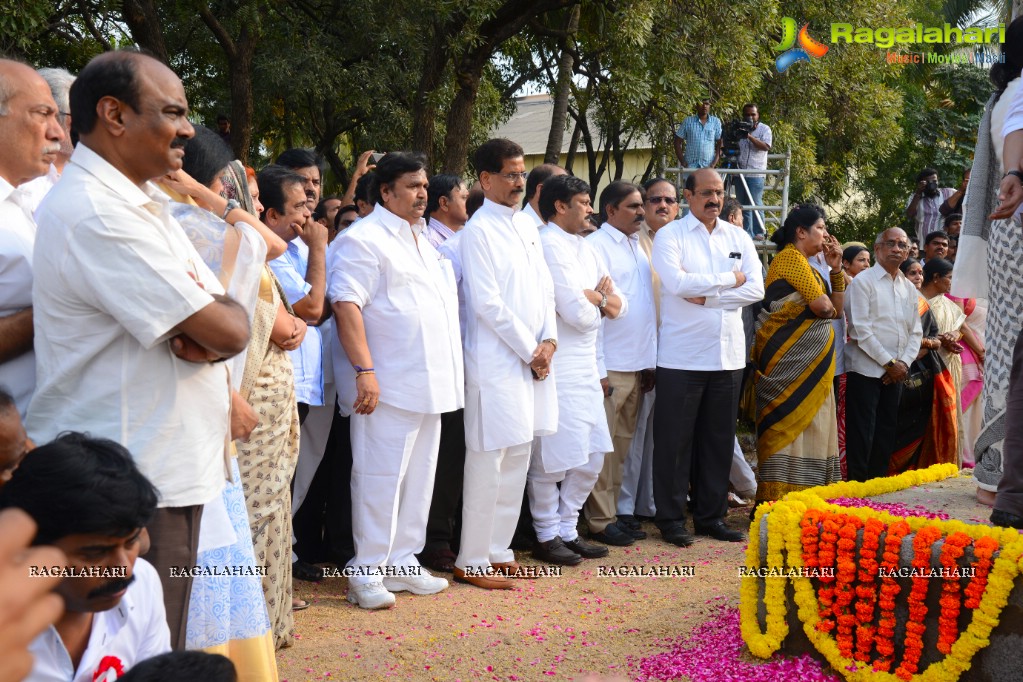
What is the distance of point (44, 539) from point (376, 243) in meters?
3.19

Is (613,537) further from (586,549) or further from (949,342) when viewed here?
(949,342)

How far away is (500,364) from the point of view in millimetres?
5531

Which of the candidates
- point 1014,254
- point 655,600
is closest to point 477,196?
point 655,600

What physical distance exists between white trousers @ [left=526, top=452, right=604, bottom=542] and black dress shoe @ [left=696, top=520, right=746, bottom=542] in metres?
0.93

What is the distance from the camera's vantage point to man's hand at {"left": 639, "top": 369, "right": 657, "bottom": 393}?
6777 mm

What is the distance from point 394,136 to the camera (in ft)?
44.0

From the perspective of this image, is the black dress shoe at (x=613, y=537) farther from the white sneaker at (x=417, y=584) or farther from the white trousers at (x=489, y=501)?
the white sneaker at (x=417, y=584)

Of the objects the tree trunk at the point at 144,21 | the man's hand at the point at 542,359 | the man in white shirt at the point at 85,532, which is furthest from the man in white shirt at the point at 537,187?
the tree trunk at the point at 144,21

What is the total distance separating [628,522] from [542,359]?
1.71 meters

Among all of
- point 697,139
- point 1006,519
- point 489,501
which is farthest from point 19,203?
point 697,139

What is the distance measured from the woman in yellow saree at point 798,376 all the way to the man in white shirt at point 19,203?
4.96 meters

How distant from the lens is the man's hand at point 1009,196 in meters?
3.73

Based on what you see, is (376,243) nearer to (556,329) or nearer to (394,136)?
(556,329)

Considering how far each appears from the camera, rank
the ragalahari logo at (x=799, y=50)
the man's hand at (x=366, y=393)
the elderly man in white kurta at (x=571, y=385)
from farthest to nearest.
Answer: the ragalahari logo at (x=799, y=50) < the elderly man in white kurta at (x=571, y=385) < the man's hand at (x=366, y=393)
